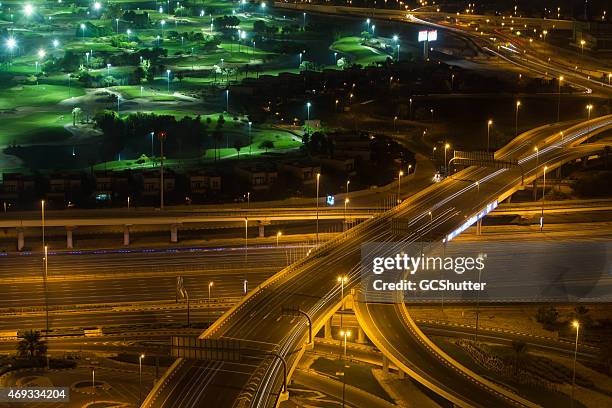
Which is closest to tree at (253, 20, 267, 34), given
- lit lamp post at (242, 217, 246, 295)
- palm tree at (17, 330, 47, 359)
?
lit lamp post at (242, 217, 246, 295)

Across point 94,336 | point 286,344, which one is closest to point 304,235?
point 94,336

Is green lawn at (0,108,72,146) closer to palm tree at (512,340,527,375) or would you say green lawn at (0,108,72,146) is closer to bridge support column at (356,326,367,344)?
bridge support column at (356,326,367,344)

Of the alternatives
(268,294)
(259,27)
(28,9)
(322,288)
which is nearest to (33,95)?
(259,27)

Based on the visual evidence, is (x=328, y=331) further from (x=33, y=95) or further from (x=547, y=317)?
(x=33, y=95)

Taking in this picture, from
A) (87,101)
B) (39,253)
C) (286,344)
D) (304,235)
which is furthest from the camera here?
(87,101)

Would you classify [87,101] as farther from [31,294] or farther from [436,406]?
[436,406]

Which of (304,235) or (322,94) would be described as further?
(322,94)

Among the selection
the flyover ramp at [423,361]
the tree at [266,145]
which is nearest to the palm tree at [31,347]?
the flyover ramp at [423,361]

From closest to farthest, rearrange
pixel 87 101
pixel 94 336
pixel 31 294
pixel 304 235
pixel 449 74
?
pixel 94 336
pixel 31 294
pixel 304 235
pixel 87 101
pixel 449 74

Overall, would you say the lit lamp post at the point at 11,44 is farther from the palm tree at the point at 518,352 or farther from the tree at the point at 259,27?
the palm tree at the point at 518,352
